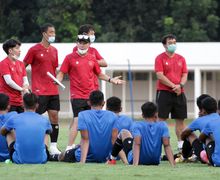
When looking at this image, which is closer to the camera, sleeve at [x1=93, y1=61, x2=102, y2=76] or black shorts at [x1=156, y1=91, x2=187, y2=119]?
sleeve at [x1=93, y1=61, x2=102, y2=76]

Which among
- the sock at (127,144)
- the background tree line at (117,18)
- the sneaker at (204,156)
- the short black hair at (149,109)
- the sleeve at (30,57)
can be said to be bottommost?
the sneaker at (204,156)

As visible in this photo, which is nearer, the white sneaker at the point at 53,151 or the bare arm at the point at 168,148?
the bare arm at the point at 168,148

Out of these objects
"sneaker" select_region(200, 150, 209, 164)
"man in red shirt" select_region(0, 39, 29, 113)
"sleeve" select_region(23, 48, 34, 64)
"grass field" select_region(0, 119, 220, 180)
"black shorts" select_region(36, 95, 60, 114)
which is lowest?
"grass field" select_region(0, 119, 220, 180)

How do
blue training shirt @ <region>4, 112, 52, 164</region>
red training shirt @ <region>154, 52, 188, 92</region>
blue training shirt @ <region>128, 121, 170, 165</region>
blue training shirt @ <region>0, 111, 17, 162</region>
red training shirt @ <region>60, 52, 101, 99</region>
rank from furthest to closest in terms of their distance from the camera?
red training shirt @ <region>154, 52, 188, 92</region>, red training shirt @ <region>60, 52, 101, 99</region>, blue training shirt @ <region>0, 111, 17, 162</region>, blue training shirt @ <region>128, 121, 170, 165</region>, blue training shirt @ <region>4, 112, 52, 164</region>

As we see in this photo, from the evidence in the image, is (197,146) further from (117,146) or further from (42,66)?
(42,66)

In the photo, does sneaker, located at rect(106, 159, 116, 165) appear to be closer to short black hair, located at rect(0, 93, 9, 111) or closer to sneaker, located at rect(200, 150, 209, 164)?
sneaker, located at rect(200, 150, 209, 164)

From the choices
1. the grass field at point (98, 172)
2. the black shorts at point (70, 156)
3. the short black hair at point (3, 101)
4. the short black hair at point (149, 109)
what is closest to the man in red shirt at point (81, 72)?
the black shorts at point (70, 156)

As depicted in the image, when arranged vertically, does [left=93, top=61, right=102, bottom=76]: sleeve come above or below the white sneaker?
above

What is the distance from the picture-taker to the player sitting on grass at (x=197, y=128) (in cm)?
1307

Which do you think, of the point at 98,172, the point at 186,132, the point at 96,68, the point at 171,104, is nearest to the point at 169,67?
the point at 171,104

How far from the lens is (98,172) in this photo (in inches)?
439

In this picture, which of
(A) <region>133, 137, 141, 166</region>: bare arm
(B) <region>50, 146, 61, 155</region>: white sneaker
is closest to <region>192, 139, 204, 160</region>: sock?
(A) <region>133, 137, 141, 166</region>: bare arm

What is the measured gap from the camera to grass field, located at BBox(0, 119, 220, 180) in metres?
10.7

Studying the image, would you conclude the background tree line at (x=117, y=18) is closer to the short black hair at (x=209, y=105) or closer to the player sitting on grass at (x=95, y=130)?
the player sitting on grass at (x=95, y=130)
